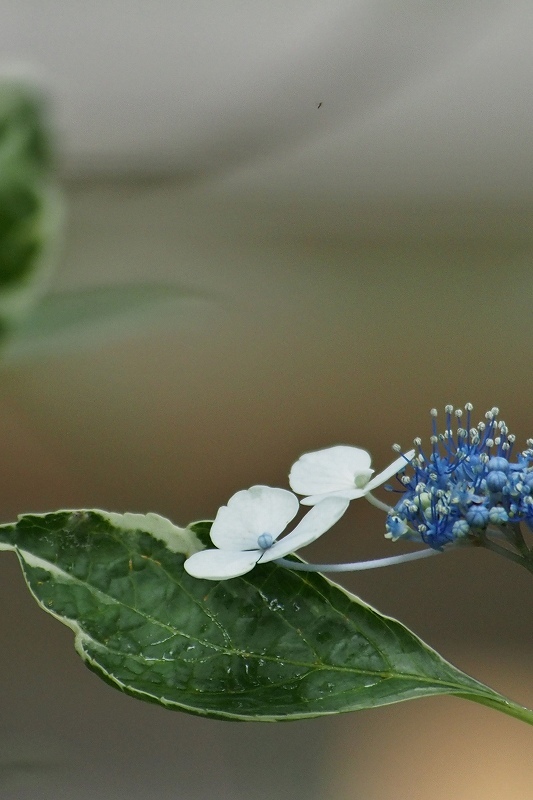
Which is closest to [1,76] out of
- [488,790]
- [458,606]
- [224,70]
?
[488,790]

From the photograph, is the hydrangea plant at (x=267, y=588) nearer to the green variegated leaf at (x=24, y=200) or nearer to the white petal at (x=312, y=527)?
the white petal at (x=312, y=527)

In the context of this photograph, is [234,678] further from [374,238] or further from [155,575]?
[374,238]

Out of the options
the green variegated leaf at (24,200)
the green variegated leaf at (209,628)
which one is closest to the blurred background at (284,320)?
the green variegated leaf at (209,628)

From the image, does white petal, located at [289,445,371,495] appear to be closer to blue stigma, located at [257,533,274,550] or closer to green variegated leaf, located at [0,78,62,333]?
blue stigma, located at [257,533,274,550]

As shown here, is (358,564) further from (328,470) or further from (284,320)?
(284,320)

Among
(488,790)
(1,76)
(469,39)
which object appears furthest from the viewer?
(469,39)
